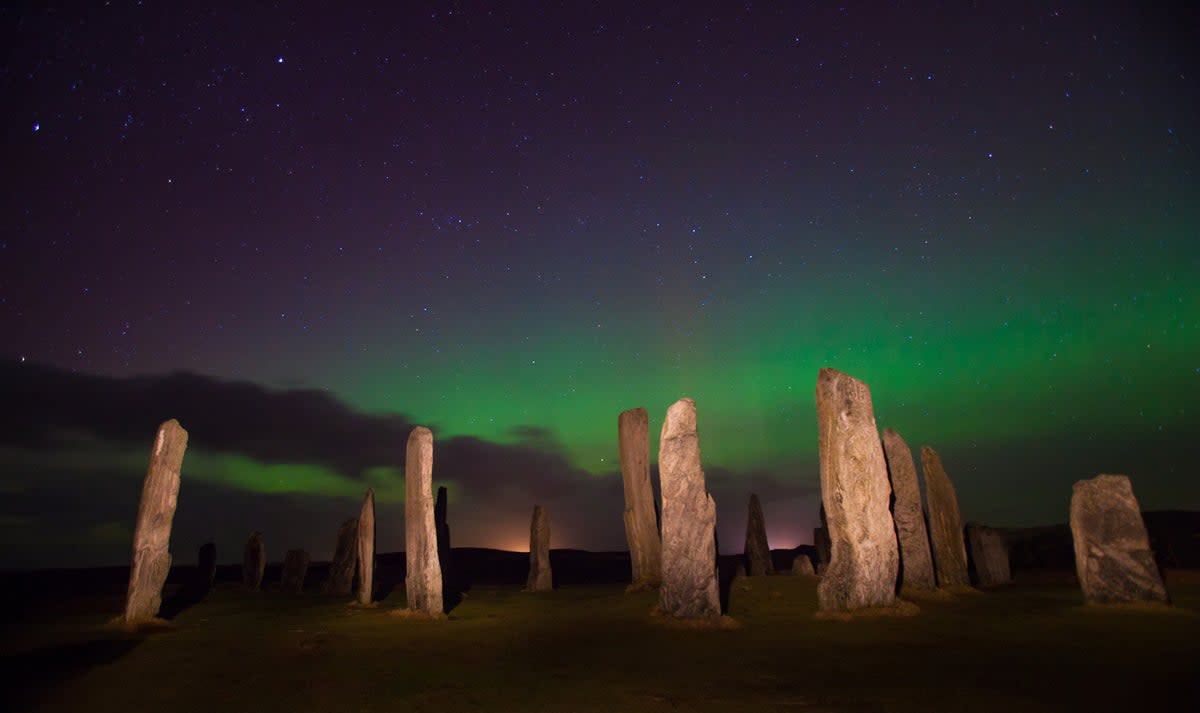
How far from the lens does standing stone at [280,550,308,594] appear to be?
20.2 metres

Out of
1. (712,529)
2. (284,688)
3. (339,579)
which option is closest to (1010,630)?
(712,529)

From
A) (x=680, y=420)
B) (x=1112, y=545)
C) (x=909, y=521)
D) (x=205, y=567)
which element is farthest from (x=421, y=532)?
(x=205, y=567)

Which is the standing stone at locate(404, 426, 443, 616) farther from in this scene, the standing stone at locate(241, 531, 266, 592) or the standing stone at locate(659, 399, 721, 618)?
the standing stone at locate(241, 531, 266, 592)

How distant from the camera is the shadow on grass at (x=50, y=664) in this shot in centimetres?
682

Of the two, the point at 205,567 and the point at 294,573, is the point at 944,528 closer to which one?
the point at 294,573

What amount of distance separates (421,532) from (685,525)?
4.79m

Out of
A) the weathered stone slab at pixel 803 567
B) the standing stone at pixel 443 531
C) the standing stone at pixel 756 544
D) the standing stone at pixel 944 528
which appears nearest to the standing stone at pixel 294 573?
the standing stone at pixel 443 531

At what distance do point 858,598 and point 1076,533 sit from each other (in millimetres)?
4066

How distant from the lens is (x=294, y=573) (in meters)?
20.4

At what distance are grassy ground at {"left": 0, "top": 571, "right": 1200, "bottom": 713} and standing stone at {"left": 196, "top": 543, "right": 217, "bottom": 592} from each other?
7.89m

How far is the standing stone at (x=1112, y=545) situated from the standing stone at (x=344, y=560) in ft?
53.9

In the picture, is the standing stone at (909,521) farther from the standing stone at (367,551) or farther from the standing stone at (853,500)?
the standing stone at (367,551)

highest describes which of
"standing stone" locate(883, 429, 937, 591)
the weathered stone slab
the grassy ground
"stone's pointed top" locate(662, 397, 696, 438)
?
"stone's pointed top" locate(662, 397, 696, 438)

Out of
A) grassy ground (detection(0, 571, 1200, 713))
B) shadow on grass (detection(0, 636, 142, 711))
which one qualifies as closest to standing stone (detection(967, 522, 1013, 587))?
grassy ground (detection(0, 571, 1200, 713))
